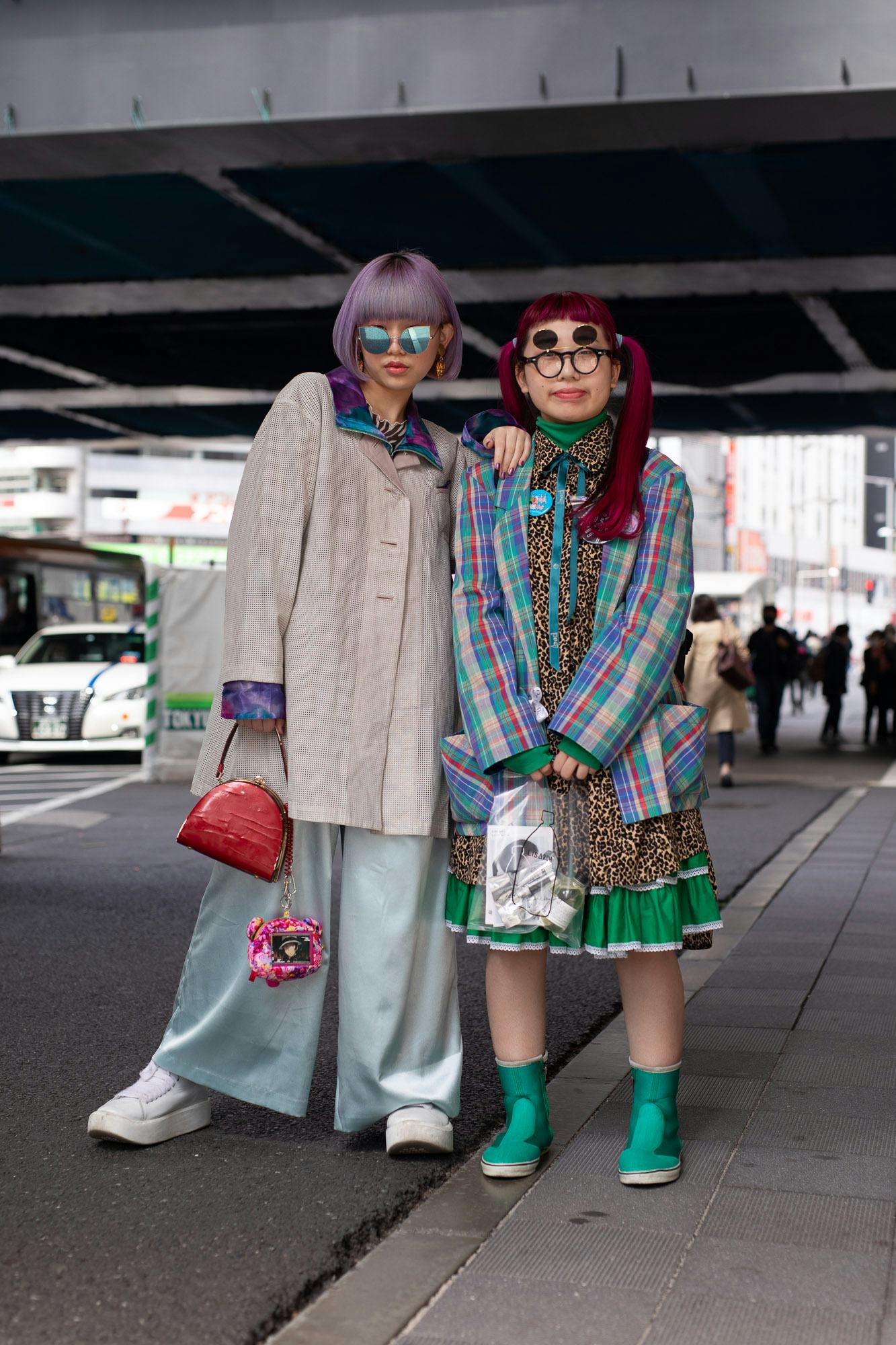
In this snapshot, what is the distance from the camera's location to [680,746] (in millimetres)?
3344

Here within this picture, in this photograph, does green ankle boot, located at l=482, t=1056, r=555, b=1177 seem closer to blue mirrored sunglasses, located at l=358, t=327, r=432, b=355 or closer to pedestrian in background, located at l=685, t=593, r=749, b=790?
blue mirrored sunglasses, located at l=358, t=327, r=432, b=355

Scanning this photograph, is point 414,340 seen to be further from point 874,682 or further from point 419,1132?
point 874,682

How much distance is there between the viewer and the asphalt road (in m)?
2.66

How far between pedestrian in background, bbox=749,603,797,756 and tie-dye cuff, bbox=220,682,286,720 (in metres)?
16.1

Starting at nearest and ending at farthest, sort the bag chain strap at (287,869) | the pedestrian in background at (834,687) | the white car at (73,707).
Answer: the bag chain strap at (287,869)
the white car at (73,707)
the pedestrian in background at (834,687)

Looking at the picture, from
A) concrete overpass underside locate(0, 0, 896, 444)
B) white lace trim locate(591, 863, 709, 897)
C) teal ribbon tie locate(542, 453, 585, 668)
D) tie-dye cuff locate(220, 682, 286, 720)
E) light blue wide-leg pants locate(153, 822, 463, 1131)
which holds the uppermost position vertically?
concrete overpass underside locate(0, 0, 896, 444)

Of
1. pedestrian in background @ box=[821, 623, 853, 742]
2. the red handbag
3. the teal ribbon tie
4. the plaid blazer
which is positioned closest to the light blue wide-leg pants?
the red handbag

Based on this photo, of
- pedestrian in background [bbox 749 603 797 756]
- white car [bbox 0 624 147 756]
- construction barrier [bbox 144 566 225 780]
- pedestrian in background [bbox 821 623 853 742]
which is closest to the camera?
construction barrier [bbox 144 566 225 780]

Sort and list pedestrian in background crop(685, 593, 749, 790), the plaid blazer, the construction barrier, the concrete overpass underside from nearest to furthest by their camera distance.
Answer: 1. the plaid blazer
2. the concrete overpass underside
3. pedestrian in background crop(685, 593, 749, 790)
4. the construction barrier

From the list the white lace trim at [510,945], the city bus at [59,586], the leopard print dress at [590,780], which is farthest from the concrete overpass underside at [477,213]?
the city bus at [59,586]

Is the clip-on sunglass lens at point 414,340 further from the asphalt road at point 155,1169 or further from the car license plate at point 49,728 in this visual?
the car license plate at point 49,728

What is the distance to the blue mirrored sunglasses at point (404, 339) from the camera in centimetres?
355

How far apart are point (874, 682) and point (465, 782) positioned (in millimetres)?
19328

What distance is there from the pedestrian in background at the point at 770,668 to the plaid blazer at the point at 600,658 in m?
16.0
